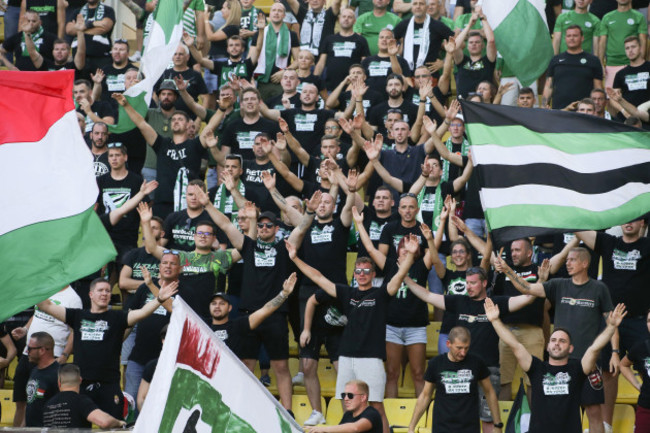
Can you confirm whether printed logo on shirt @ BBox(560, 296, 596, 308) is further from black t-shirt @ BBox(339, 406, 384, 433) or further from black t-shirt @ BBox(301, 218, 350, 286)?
black t-shirt @ BBox(301, 218, 350, 286)

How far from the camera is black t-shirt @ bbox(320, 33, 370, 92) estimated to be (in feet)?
52.2

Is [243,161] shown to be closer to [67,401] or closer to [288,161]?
[288,161]

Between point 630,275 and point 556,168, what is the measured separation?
260cm

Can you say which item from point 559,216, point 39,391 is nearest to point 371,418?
point 559,216

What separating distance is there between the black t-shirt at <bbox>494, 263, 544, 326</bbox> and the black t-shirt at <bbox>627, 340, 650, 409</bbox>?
1.24 meters

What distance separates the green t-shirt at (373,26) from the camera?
16.7m

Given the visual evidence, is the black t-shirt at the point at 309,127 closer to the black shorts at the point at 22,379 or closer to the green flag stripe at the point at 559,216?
the black shorts at the point at 22,379

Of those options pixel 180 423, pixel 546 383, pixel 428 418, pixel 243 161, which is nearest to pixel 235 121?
pixel 243 161

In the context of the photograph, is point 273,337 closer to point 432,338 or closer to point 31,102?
point 432,338

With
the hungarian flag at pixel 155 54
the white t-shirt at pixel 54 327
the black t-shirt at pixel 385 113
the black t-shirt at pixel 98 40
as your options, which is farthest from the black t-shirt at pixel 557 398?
the black t-shirt at pixel 98 40

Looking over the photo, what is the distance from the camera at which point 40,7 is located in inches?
719

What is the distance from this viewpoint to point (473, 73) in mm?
15164

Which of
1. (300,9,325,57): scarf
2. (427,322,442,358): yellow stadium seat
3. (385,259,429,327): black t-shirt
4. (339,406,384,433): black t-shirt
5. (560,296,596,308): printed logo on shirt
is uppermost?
(300,9,325,57): scarf

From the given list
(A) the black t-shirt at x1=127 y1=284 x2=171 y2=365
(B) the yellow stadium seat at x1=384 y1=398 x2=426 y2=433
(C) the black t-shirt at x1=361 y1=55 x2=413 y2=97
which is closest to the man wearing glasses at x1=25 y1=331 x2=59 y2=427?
(A) the black t-shirt at x1=127 y1=284 x2=171 y2=365
